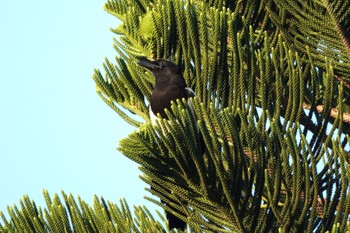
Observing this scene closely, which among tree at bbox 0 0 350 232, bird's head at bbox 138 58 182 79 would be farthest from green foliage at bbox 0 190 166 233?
bird's head at bbox 138 58 182 79

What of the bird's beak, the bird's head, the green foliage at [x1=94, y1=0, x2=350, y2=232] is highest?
the bird's beak

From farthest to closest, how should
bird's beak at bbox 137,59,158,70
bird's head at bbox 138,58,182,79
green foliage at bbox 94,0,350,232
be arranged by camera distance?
bird's beak at bbox 137,59,158,70, bird's head at bbox 138,58,182,79, green foliage at bbox 94,0,350,232

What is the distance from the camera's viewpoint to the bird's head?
5.04 m

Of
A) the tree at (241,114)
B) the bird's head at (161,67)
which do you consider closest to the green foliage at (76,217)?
the tree at (241,114)

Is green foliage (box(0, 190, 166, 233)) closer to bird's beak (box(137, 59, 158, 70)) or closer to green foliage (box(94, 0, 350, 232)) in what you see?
green foliage (box(94, 0, 350, 232))

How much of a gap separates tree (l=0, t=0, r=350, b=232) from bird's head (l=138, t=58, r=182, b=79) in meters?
0.06

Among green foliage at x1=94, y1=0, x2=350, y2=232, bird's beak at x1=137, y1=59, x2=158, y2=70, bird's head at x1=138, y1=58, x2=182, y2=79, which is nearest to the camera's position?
green foliage at x1=94, y1=0, x2=350, y2=232

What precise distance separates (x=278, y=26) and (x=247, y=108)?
3.02 feet

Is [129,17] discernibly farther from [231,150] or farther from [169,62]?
[231,150]

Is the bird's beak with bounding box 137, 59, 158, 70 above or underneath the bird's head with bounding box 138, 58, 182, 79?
above

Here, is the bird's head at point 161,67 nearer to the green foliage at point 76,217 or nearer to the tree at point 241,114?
the tree at point 241,114

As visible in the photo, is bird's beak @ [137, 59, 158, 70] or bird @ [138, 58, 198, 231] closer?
bird @ [138, 58, 198, 231]

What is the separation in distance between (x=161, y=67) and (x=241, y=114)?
1331mm

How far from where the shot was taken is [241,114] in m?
3.86
